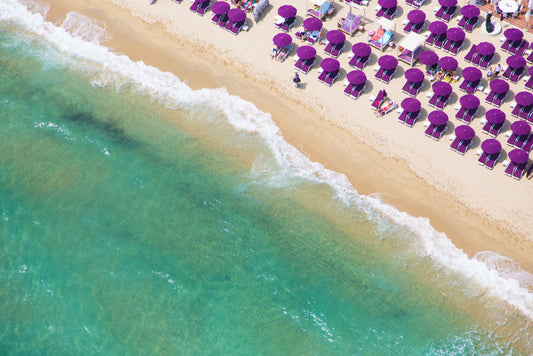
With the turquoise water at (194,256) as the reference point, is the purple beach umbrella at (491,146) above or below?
above

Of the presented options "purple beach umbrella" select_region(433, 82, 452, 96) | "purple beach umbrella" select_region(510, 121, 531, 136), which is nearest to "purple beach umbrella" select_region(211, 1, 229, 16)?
"purple beach umbrella" select_region(433, 82, 452, 96)

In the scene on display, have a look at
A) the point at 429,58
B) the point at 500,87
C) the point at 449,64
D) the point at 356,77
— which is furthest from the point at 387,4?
the point at 500,87

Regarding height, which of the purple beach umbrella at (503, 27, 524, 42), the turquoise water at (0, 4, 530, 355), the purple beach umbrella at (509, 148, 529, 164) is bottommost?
the turquoise water at (0, 4, 530, 355)

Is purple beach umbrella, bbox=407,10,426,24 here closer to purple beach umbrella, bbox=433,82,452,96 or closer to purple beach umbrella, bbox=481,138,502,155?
purple beach umbrella, bbox=433,82,452,96

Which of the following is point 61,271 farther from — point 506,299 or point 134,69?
point 506,299

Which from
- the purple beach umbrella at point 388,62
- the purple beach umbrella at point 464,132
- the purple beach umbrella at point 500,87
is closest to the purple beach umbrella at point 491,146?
the purple beach umbrella at point 464,132

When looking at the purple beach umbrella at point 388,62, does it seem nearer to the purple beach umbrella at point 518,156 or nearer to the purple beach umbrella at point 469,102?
the purple beach umbrella at point 469,102

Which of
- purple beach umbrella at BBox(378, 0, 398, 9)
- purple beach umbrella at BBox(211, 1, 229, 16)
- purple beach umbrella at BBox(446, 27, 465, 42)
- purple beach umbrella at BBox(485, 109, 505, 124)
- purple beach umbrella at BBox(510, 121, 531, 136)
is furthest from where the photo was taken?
purple beach umbrella at BBox(211, 1, 229, 16)
